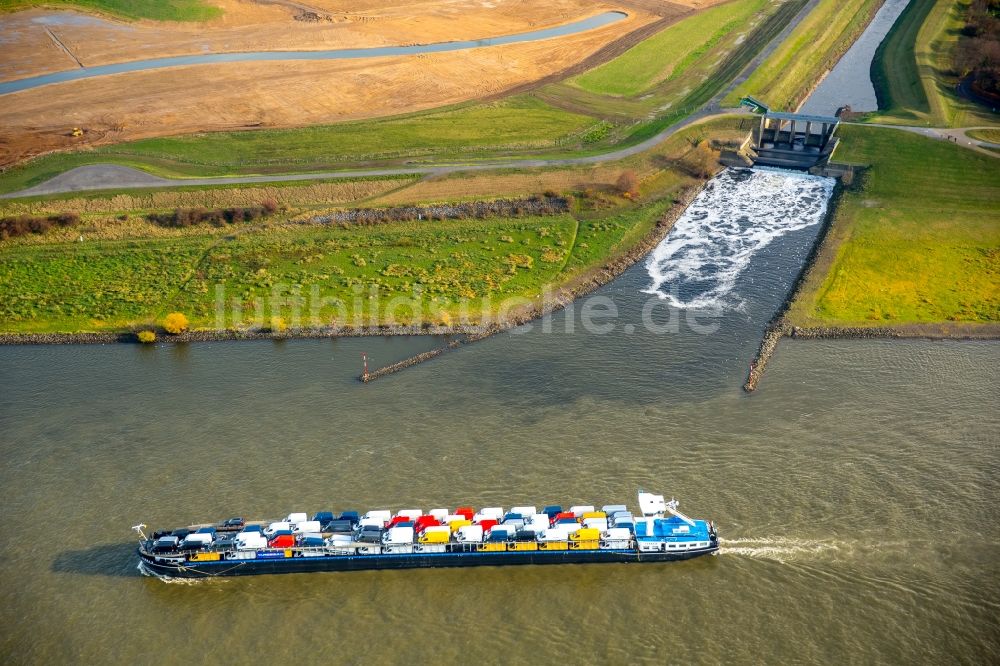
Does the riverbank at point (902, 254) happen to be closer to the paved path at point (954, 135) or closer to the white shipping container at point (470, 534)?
the paved path at point (954, 135)

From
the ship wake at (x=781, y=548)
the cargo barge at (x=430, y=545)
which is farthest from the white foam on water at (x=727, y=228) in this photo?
the cargo barge at (x=430, y=545)

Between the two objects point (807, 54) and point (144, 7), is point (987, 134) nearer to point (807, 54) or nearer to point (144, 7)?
point (807, 54)

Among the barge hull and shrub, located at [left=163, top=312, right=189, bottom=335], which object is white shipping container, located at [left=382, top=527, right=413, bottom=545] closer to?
the barge hull

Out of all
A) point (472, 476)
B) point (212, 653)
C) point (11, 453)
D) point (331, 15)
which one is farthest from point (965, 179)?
point (331, 15)

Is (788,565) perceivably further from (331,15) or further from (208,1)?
(208,1)

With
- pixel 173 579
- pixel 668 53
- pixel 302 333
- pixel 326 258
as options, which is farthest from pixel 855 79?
pixel 173 579

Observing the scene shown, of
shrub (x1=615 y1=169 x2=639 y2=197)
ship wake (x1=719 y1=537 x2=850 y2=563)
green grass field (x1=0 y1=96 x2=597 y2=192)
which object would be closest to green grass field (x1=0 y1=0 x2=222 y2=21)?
green grass field (x1=0 y1=96 x2=597 y2=192)

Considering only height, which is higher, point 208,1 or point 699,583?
point 208,1

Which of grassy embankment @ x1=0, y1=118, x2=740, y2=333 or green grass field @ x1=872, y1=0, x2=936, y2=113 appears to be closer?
grassy embankment @ x1=0, y1=118, x2=740, y2=333
